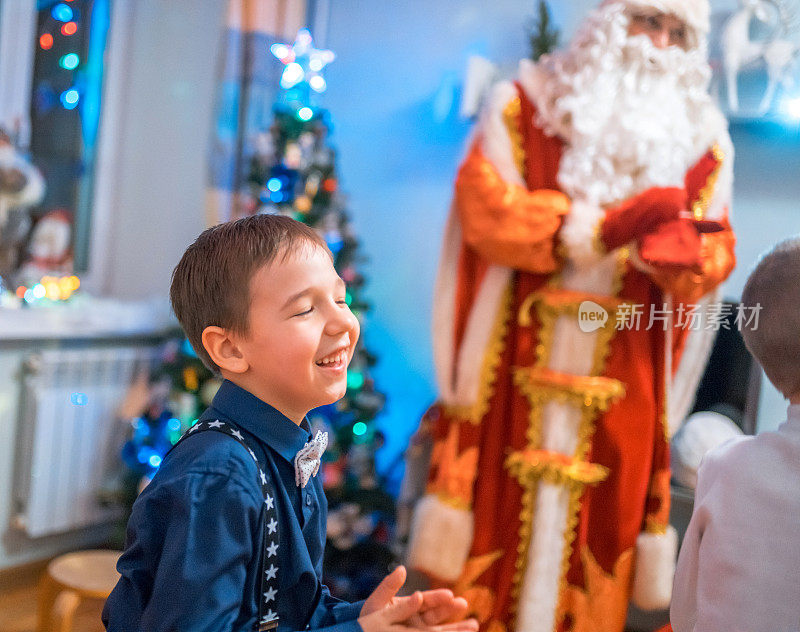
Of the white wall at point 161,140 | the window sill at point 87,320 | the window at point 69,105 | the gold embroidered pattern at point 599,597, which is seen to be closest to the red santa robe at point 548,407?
the gold embroidered pattern at point 599,597

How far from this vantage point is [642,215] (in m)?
1.37

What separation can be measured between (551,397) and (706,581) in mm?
768

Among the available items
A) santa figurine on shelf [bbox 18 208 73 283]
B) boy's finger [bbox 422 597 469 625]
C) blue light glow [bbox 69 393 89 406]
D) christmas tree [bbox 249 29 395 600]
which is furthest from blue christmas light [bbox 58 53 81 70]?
boy's finger [bbox 422 597 469 625]

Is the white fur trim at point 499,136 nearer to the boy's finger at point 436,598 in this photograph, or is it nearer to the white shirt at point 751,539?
the white shirt at point 751,539

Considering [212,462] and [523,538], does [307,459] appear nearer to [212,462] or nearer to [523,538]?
[212,462]

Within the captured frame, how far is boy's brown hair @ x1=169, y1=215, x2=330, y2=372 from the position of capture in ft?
2.60

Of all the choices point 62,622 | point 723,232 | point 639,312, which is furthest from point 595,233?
point 62,622

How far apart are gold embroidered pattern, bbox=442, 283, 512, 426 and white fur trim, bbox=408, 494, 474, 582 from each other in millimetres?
211

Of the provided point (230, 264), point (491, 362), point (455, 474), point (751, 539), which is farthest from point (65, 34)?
point (751, 539)

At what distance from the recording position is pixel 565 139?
1634 millimetres

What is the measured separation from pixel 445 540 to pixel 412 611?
3.20ft

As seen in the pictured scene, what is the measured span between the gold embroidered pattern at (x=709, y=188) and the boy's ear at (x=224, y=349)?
98 cm

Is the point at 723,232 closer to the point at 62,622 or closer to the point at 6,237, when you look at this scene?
the point at 62,622

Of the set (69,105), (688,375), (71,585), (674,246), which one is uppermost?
(69,105)
